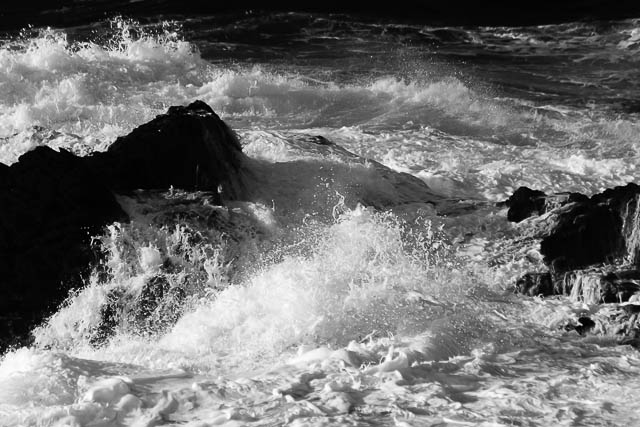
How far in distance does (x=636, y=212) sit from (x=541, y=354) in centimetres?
182

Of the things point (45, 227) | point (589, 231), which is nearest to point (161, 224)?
point (45, 227)

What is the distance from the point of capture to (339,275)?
723 cm

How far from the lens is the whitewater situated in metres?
5.31

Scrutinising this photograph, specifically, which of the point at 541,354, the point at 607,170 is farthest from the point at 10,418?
the point at 607,170

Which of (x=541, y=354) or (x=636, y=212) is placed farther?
(x=636, y=212)

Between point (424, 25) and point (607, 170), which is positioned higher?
point (424, 25)

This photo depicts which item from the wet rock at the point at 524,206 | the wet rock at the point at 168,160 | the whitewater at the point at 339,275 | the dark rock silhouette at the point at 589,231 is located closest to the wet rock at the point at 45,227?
the whitewater at the point at 339,275

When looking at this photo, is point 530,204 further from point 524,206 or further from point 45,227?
point 45,227

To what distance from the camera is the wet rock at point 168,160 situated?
8430 mm

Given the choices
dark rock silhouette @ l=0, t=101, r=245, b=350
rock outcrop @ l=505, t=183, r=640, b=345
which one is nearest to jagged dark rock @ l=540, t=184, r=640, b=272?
rock outcrop @ l=505, t=183, r=640, b=345

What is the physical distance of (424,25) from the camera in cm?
2069

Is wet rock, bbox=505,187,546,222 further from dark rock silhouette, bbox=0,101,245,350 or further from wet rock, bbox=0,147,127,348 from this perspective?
wet rock, bbox=0,147,127,348

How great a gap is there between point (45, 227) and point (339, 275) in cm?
238

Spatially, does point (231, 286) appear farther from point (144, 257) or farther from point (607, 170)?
point (607, 170)
